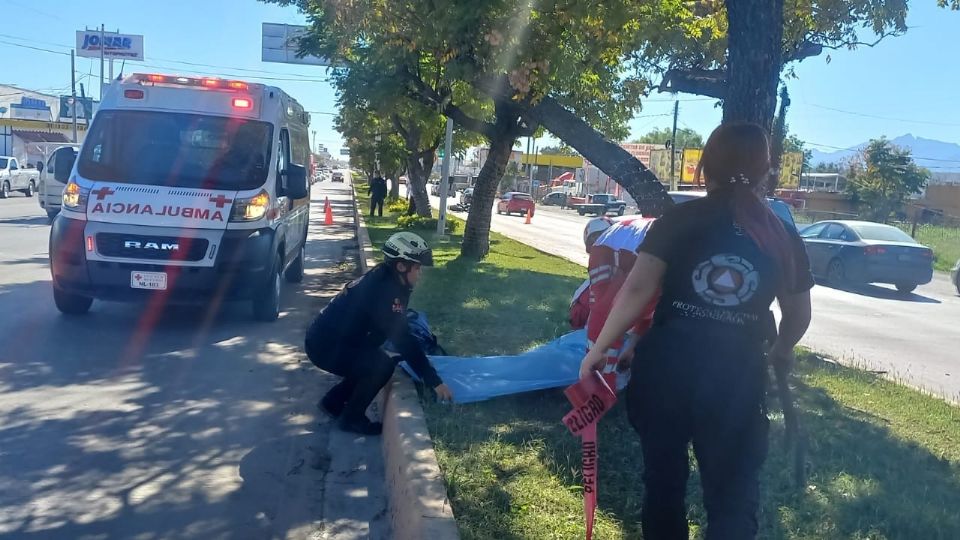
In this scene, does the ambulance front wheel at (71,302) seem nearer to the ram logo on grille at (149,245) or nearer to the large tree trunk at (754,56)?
the ram logo on grille at (149,245)

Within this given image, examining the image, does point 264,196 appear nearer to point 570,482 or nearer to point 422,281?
point 422,281

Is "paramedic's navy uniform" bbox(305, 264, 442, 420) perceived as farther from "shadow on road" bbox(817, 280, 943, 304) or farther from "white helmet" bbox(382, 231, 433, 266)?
"shadow on road" bbox(817, 280, 943, 304)

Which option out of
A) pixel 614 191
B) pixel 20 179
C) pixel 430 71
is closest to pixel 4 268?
pixel 430 71

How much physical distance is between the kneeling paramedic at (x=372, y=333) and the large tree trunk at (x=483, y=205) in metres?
10.4

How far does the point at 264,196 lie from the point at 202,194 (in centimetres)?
63

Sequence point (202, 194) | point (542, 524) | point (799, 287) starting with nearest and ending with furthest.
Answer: point (799, 287) → point (542, 524) → point (202, 194)

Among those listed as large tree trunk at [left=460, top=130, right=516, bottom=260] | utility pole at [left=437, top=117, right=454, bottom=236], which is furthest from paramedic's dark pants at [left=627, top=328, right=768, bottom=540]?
utility pole at [left=437, top=117, right=454, bottom=236]

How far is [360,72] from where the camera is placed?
49.4 feet

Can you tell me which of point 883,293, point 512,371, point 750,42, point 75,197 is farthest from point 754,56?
point 883,293

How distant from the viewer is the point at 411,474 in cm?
450

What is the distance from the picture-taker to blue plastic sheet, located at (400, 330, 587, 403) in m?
6.11

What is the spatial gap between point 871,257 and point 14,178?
30895 mm

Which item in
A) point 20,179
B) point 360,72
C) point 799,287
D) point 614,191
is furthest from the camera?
point 614,191

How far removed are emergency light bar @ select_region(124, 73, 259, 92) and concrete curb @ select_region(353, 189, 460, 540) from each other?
4.73 meters
